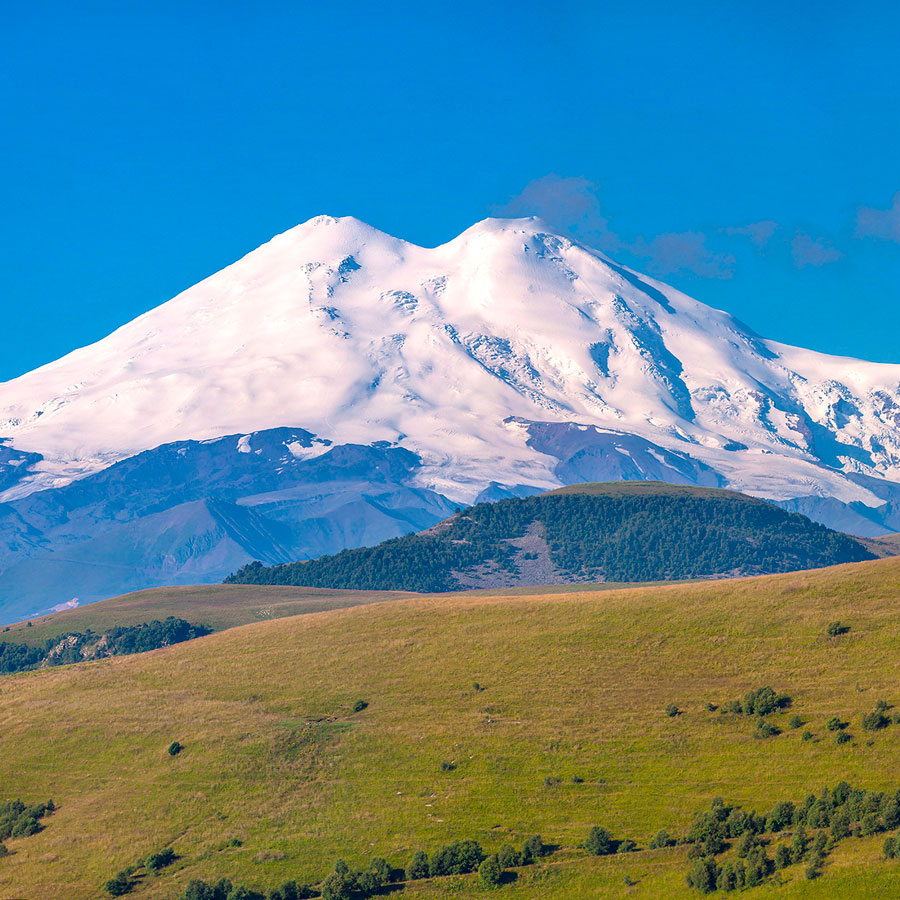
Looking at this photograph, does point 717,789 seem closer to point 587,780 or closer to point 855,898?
point 587,780

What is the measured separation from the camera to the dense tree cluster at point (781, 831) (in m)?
81.5

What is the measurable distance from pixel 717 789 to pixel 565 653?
116 feet

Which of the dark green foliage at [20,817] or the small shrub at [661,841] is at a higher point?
the dark green foliage at [20,817]

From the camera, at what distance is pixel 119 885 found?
9944cm

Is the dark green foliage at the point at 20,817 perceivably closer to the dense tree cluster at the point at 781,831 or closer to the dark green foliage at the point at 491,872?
the dark green foliage at the point at 491,872

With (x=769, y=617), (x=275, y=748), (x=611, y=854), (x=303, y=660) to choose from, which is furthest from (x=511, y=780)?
(x=303, y=660)

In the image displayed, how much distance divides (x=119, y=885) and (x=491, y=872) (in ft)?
100

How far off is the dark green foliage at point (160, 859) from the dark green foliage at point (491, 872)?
89.1ft

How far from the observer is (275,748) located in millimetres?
119562

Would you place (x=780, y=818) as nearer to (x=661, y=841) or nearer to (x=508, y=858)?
(x=661, y=841)

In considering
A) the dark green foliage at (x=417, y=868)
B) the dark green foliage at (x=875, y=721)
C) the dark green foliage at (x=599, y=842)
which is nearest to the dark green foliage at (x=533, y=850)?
the dark green foliage at (x=599, y=842)

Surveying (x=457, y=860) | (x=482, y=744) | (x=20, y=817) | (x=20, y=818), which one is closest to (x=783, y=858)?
(x=457, y=860)

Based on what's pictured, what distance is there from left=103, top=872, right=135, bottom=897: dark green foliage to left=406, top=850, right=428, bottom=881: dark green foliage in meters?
23.2

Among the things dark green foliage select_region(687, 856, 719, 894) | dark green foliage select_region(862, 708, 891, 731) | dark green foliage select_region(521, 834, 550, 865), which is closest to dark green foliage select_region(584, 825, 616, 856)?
dark green foliage select_region(521, 834, 550, 865)
